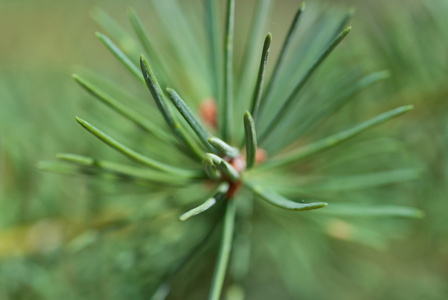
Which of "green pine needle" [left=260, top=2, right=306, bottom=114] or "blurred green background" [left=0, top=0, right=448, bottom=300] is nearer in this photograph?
"green pine needle" [left=260, top=2, right=306, bottom=114]

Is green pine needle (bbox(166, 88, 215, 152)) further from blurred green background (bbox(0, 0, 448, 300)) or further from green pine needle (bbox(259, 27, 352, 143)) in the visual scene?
blurred green background (bbox(0, 0, 448, 300))

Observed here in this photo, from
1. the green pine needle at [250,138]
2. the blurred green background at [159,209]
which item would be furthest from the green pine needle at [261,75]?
the blurred green background at [159,209]

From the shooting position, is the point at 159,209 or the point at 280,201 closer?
the point at 280,201

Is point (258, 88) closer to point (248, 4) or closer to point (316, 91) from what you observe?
point (316, 91)

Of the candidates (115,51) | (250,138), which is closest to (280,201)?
(250,138)

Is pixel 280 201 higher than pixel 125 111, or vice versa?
pixel 125 111

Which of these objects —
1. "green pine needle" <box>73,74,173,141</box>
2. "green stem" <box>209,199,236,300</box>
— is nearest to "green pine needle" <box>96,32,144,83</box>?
"green pine needle" <box>73,74,173,141</box>

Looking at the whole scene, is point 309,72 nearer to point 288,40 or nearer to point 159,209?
point 288,40

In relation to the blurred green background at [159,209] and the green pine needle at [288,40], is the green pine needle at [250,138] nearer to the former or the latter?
the green pine needle at [288,40]
